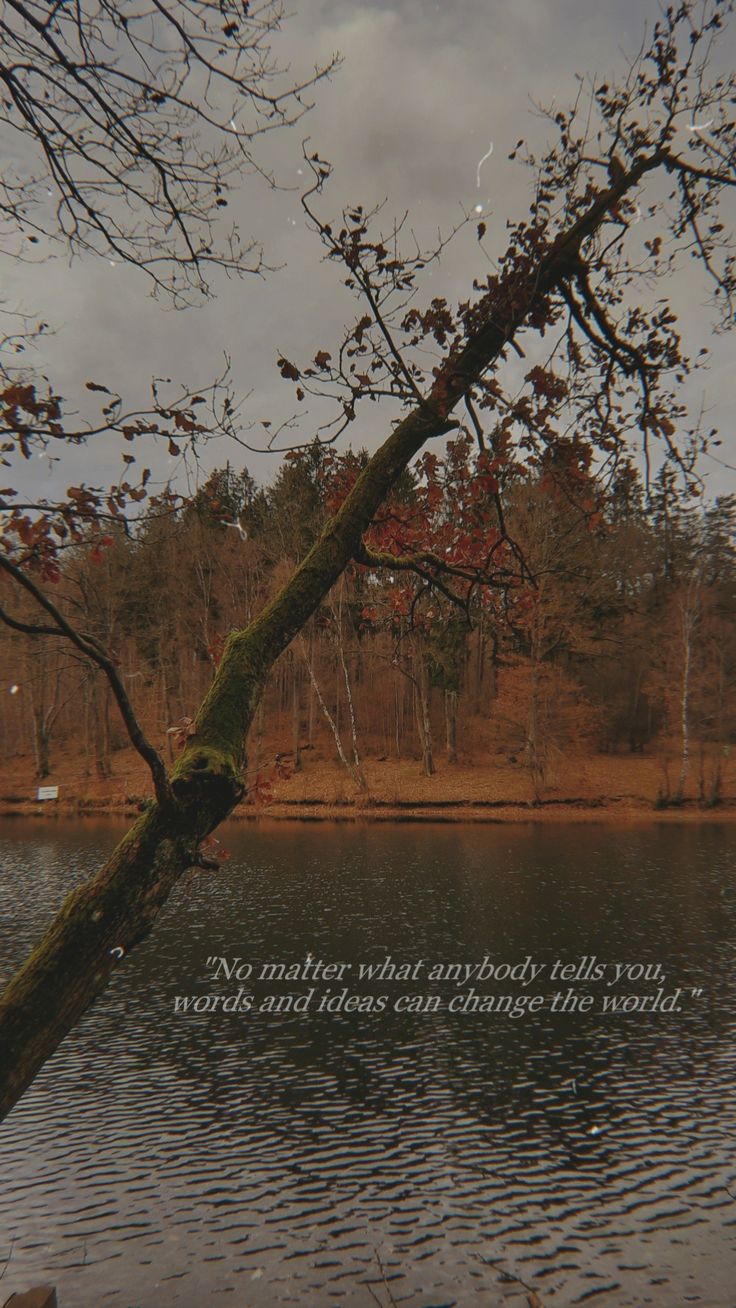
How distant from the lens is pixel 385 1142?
9.38 metres

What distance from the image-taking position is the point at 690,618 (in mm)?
38969

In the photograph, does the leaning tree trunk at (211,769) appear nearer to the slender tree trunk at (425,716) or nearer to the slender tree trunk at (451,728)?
the slender tree trunk at (425,716)

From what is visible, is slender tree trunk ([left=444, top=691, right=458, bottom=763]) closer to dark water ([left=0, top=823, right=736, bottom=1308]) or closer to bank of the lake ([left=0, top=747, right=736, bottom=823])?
bank of the lake ([left=0, top=747, right=736, bottom=823])

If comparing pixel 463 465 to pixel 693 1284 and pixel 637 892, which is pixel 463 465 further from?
pixel 637 892

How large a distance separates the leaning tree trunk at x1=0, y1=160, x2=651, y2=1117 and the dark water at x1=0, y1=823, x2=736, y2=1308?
5598mm

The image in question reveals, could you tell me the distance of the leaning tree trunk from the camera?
2.91 metres

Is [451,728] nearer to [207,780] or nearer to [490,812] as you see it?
[490,812]

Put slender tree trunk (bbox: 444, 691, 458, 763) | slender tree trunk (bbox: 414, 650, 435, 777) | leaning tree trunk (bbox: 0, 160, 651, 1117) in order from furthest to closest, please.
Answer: slender tree trunk (bbox: 444, 691, 458, 763) → slender tree trunk (bbox: 414, 650, 435, 777) → leaning tree trunk (bbox: 0, 160, 651, 1117)

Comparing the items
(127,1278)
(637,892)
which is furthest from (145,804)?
(637,892)

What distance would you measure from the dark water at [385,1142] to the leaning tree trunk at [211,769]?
18.4 feet

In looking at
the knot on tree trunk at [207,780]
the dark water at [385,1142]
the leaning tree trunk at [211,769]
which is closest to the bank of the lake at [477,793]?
the dark water at [385,1142]

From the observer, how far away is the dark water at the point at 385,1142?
23.4 ft

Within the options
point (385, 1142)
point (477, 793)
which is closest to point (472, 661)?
point (477, 793)

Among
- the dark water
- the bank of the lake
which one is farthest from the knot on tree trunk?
the bank of the lake
